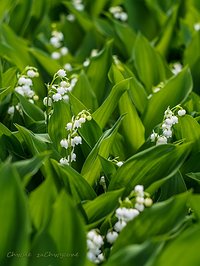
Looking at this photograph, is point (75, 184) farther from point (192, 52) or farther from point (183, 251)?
point (192, 52)

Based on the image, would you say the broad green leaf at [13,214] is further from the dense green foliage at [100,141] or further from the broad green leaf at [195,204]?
the broad green leaf at [195,204]

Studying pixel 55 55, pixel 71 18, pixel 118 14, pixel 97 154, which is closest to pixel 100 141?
pixel 97 154

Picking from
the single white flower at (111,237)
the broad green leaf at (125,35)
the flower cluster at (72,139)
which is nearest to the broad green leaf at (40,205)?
the single white flower at (111,237)

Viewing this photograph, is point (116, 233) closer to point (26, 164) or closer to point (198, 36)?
point (26, 164)

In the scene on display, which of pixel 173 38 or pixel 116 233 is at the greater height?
pixel 116 233

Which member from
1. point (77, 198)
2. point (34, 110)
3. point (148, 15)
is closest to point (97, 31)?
point (148, 15)

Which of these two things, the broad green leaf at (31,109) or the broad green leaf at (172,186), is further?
the broad green leaf at (31,109)
